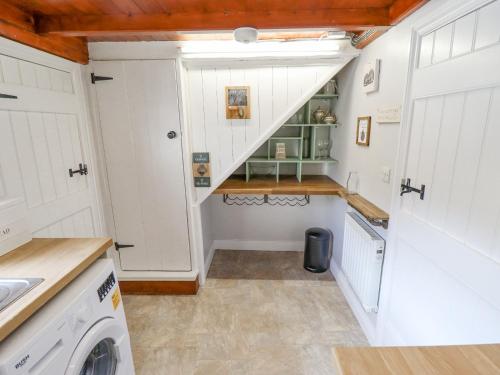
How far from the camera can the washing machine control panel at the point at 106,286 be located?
1.03m

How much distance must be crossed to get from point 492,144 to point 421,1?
0.79 metres

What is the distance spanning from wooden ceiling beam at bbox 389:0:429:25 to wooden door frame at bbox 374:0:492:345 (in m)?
0.07

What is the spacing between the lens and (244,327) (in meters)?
1.95

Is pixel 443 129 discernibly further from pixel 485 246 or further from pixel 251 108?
pixel 251 108

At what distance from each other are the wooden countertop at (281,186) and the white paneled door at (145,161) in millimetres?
489

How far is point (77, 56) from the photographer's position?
1.84 meters

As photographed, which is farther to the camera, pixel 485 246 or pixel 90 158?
pixel 90 158

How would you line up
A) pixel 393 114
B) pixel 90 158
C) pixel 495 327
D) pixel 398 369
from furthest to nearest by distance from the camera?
pixel 90 158
pixel 393 114
pixel 495 327
pixel 398 369

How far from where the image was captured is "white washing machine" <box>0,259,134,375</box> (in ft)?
2.35

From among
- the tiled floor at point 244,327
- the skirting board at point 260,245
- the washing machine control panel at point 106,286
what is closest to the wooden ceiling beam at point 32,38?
the washing machine control panel at point 106,286

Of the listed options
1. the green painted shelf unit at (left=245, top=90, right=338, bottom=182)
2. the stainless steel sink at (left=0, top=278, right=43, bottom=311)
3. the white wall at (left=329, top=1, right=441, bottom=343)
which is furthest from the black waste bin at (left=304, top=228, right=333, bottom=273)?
the stainless steel sink at (left=0, top=278, right=43, bottom=311)

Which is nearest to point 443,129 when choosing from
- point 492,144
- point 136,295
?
point 492,144

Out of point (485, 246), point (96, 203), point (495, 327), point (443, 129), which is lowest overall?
point (495, 327)

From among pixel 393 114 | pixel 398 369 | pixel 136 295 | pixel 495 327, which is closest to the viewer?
pixel 398 369
